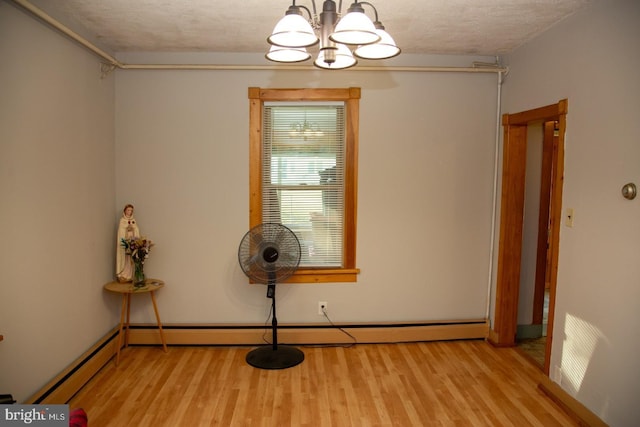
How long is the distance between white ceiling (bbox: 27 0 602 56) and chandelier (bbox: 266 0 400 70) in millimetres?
719

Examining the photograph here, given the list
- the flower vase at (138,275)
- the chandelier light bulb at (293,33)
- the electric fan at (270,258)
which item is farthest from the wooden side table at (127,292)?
the chandelier light bulb at (293,33)

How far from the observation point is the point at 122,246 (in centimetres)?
349

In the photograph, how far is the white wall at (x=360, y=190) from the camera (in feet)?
12.3

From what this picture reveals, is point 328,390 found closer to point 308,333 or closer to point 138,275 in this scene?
point 308,333

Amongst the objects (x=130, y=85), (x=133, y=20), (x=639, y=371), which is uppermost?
(x=133, y=20)

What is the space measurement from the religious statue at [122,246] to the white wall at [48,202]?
130 millimetres

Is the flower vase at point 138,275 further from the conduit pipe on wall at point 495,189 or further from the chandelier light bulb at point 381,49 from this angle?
the conduit pipe on wall at point 495,189

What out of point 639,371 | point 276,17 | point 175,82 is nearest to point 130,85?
point 175,82

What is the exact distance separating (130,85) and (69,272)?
1693mm

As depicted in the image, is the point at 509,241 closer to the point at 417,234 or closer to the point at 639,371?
the point at 417,234

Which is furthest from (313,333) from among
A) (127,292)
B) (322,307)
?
(127,292)

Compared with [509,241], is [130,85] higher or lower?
higher

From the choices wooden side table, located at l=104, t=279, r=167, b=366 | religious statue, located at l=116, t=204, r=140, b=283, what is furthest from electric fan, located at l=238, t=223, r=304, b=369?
religious statue, located at l=116, t=204, r=140, b=283

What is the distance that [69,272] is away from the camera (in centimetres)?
297
